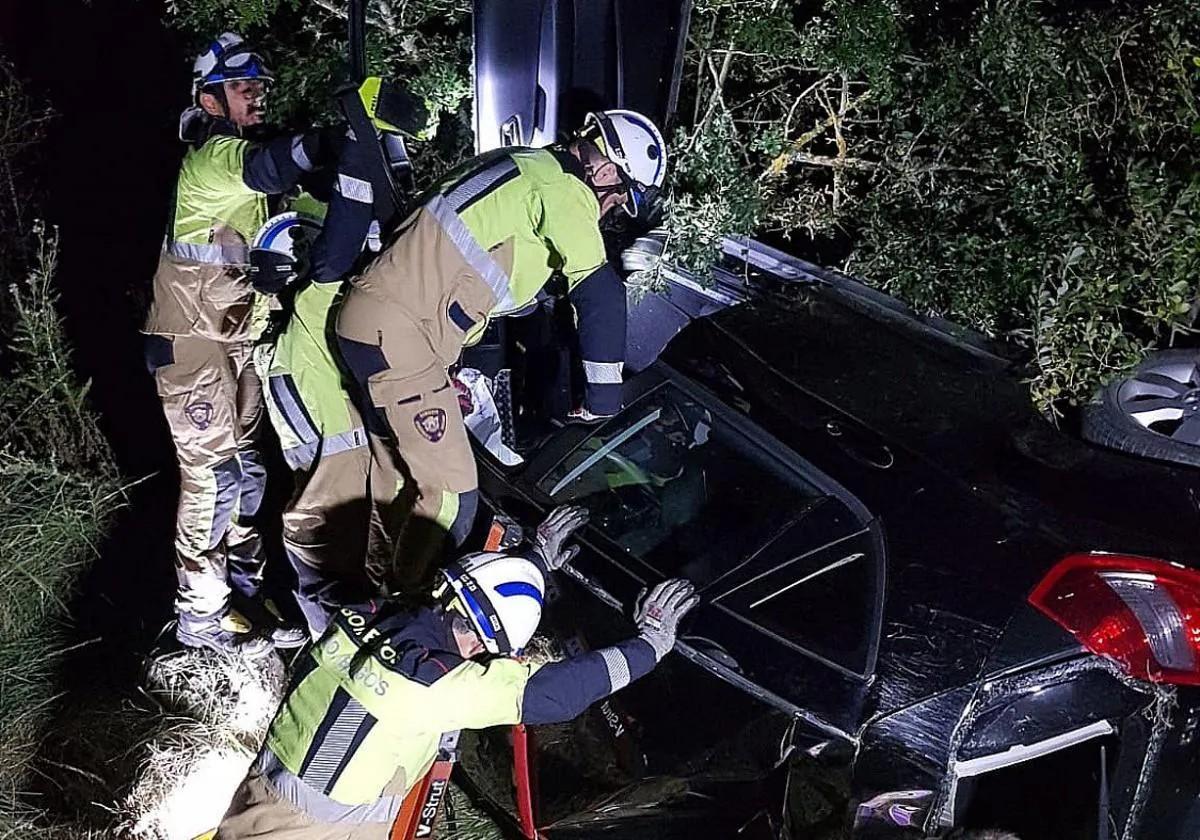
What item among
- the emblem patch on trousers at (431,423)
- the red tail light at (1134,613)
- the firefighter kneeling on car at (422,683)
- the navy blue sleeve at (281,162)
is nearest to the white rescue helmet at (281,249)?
the navy blue sleeve at (281,162)

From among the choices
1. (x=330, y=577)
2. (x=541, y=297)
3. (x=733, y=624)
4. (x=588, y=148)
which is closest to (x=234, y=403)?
(x=330, y=577)

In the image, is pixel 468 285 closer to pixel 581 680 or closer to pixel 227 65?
pixel 581 680

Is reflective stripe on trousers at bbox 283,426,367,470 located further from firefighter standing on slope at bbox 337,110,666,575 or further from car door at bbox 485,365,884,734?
car door at bbox 485,365,884,734

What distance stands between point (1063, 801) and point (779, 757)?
983 mm

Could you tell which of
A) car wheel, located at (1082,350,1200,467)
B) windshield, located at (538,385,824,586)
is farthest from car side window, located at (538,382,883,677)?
car wheel, located at (1082,350,1200,467)

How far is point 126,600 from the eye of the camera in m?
4.84

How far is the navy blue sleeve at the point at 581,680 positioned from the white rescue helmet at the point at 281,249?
6.26ft

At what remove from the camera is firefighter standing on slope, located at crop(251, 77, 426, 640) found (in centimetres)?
375

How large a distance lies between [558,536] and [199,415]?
192 cm

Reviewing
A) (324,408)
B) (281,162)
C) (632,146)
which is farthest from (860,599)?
(281,162)

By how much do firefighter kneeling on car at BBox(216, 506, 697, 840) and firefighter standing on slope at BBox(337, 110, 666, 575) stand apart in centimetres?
72

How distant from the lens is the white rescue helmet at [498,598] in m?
2.71

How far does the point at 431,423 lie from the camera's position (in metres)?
3.50

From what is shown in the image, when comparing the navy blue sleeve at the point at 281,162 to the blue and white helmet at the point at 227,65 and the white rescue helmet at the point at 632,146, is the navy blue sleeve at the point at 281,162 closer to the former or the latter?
the blue and white helmet at the point at 227,65
